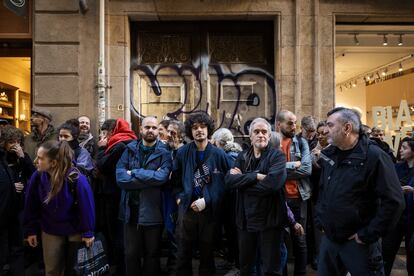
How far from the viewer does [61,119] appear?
Result: 816 cm

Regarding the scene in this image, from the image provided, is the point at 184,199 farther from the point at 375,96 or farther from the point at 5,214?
the point at 375,96

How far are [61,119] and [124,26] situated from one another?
2118 mm

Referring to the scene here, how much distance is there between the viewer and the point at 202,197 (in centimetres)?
507

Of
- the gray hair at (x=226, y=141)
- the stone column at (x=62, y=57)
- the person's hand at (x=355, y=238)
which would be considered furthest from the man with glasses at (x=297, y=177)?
the stone column at (x=62, y=57)

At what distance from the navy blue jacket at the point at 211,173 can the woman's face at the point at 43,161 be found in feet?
4.66

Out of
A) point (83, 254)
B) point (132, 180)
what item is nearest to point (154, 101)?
point (132, 180)

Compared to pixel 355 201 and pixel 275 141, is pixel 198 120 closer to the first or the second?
pixel 275 141

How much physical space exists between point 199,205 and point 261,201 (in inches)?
27.7

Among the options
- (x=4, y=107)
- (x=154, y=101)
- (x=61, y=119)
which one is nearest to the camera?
(x=61, y=119)

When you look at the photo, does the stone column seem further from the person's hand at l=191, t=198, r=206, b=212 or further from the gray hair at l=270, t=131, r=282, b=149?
the gray hair at l=270, t=131, r=282, b=149

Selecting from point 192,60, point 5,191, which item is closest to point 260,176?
Result: point 5,191

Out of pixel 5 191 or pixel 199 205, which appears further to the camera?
pixel 5 191

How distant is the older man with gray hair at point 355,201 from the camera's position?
11.5 feet

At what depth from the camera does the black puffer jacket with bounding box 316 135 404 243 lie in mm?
3490
